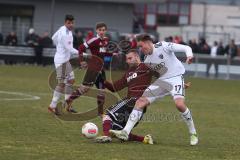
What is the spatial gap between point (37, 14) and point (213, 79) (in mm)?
20316

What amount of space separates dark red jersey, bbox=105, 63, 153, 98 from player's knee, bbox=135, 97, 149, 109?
0.20 meters

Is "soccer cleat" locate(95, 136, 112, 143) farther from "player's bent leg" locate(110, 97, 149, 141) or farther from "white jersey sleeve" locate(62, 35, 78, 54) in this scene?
"white jersey sleeve" locate(62, 35, 78, 54)

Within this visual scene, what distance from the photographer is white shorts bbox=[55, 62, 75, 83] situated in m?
18.7

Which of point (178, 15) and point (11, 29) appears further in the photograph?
point (178, 15)

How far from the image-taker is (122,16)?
56.5 meters

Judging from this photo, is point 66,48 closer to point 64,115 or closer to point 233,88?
point 64,115

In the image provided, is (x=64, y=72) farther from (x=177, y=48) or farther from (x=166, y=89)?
(x=177, y=48)

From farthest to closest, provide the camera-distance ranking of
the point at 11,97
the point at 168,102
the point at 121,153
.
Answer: the point at 168,102
the point at 11,97
the point at 121,153

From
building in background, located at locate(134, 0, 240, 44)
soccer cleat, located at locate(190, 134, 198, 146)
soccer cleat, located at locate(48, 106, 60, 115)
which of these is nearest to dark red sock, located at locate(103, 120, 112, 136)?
soccer cleat, located at locate(190, 134, 198, 146)

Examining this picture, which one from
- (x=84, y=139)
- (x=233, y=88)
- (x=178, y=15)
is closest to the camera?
(x=84, y=139)

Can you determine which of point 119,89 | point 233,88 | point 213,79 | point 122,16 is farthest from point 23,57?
point 119,89

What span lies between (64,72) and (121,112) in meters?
5.59

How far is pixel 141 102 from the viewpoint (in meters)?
13.0

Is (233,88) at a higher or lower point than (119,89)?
lower
